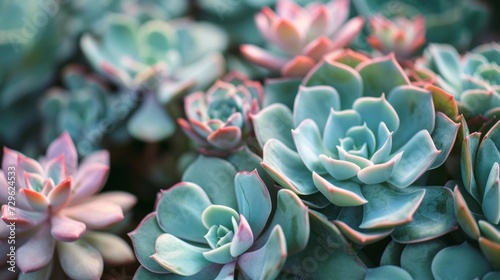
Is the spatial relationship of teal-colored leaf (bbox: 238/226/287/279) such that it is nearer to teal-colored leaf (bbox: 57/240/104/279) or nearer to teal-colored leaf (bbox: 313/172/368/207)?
Result: teal-colored leaf (bbox: 313/172/368/207)

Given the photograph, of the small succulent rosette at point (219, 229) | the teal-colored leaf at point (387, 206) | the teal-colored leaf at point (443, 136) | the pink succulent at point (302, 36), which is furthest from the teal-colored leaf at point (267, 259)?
the pink succulent at point (302, 36)

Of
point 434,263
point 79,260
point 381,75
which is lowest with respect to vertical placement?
point 79,260

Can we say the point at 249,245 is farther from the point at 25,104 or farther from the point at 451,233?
the point at 25,104

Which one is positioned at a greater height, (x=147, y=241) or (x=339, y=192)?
(x=339, y=192)

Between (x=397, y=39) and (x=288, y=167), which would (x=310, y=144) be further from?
(x=397, y=39)

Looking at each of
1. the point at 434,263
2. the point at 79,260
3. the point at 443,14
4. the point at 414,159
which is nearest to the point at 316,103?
the point at 414,159

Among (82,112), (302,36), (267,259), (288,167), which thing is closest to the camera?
(267,259)

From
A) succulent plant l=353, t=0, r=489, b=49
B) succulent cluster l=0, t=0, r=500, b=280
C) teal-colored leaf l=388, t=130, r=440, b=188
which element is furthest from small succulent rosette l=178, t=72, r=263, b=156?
succulent plant l=353, t=0, r=489, b=49
